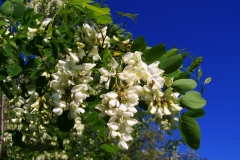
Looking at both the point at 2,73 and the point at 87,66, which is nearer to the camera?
the point at 87,66

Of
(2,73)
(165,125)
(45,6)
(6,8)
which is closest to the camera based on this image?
(165,125)

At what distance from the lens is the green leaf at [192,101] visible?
3.96ft

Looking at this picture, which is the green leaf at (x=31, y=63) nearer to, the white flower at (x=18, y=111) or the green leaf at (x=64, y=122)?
the white flower at (x=18, y=111)

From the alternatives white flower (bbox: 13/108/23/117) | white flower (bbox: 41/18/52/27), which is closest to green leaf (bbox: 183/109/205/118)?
white flower (bbox: 41/18/52/27)

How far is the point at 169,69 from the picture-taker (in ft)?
4.00

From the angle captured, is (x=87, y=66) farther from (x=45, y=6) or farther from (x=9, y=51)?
(x=45, y=6)

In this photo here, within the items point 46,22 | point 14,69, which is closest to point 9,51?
point 14,69

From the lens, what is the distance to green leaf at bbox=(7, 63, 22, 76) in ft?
4.87

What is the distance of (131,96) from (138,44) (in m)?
0.28

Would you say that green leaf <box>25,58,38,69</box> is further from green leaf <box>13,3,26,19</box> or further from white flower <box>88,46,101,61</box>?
white flower <box>88,46,101,61</box>

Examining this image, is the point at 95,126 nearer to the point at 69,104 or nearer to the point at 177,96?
the point at 69,104

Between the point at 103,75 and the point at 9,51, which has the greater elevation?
the point at 103,75

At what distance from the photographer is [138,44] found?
1.29 metres

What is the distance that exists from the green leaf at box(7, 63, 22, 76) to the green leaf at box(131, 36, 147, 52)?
55 centimetres
